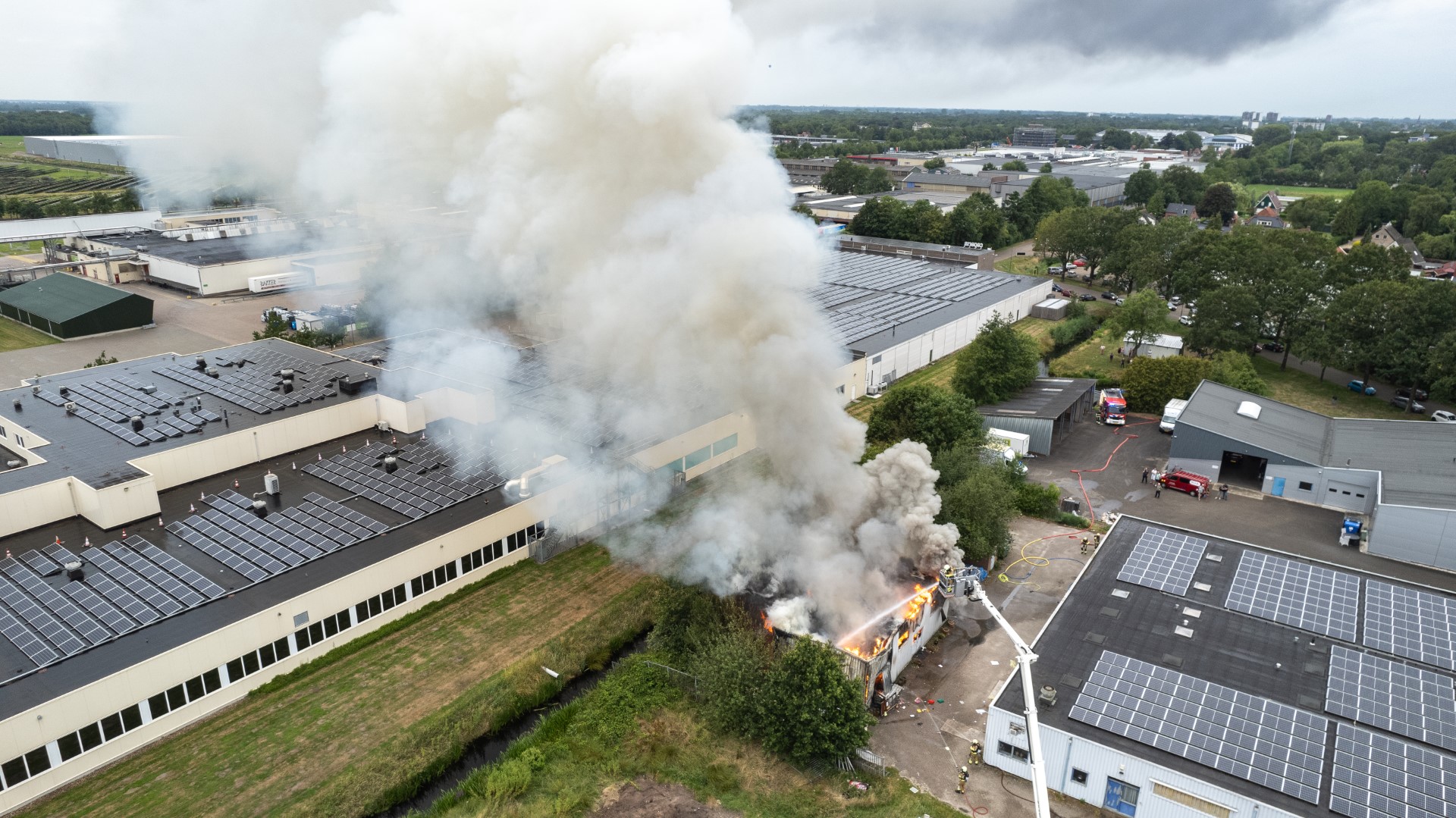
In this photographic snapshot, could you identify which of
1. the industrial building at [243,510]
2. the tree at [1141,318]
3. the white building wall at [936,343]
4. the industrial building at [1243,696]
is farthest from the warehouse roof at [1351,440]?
the industrial building at [243,510]

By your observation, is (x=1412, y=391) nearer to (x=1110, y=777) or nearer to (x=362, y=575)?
(x=1110, y=777)

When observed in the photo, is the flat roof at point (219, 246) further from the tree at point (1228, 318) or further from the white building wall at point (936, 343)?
the tree at point (1228, 318)

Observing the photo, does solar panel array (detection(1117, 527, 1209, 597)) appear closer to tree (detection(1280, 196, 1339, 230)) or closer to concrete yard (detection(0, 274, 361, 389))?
concrete yard (detection(0, 274, 361, 389))

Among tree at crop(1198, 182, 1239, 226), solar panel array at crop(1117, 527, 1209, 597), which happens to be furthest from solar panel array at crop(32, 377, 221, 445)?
tree at crop(1198, 182, 1239, 226)

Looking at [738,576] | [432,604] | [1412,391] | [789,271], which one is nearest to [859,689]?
[738,576]

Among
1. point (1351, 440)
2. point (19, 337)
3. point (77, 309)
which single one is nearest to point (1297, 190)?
point (1351, 440)
